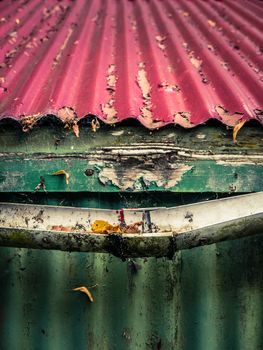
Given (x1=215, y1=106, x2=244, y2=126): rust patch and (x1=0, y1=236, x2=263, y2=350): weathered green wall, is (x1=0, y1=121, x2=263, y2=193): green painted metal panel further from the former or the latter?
(x1=0, y1=236, x2=263, y2=350): weathered green wall

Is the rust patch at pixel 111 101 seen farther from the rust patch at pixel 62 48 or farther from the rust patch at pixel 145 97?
the rust patch at pixel 62 48

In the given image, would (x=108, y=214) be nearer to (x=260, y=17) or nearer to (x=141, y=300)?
(x=141, y=300)

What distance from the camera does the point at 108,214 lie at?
1305mm

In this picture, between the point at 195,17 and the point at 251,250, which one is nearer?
the point at 251,250

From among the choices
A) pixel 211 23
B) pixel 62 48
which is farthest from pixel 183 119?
pixel 211 23

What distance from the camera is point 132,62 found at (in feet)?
5.92

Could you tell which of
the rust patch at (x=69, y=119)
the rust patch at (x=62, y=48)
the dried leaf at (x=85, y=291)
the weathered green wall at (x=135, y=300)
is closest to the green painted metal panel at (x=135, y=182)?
the rust patch at (x=69, y=119)

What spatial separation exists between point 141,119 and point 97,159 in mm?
248

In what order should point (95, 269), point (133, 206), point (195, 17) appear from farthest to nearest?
point (195, 17), point (95, 269), point (133, 206)

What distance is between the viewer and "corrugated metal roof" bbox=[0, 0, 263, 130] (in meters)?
1.45

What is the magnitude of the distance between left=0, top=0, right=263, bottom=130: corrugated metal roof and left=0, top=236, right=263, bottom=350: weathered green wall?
2.17 feet

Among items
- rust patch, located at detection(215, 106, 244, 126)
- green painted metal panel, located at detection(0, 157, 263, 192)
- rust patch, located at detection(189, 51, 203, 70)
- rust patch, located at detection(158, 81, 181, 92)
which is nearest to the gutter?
green painted metal panel, located at detection(0, 157, 263, 192)

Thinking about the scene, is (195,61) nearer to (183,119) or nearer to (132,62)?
(132,62)

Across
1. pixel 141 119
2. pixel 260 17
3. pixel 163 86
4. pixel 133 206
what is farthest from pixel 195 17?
pixel 133 206
